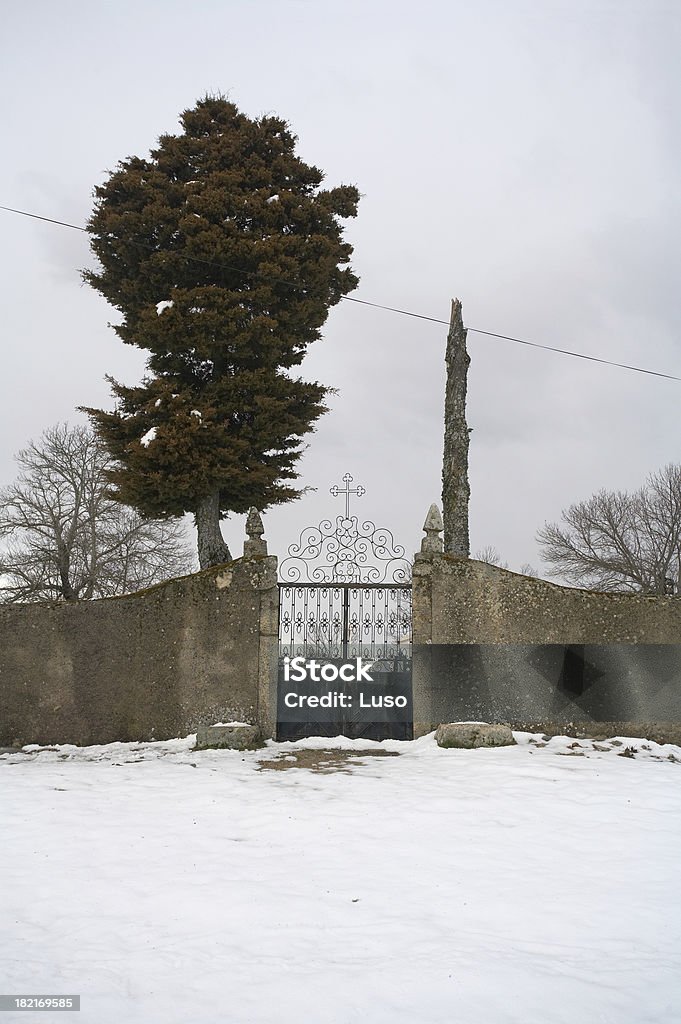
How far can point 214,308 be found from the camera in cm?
1579

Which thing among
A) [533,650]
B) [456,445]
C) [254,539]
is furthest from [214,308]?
[533,650]

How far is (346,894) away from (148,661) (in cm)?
612

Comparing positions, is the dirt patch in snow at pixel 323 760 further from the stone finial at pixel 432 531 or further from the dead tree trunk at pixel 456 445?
the dead tree trunk at pixel 456 445

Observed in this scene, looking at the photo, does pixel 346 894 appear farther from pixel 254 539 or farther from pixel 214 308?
pixel 214 308

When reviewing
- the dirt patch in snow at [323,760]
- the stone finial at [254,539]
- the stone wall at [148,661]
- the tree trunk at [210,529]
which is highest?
the tree trunk at [210,529]

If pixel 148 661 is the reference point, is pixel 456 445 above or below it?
above

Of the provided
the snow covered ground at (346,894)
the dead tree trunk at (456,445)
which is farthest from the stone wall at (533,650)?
the dead tree trunk at (456,445)

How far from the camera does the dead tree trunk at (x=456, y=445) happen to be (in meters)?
15.3

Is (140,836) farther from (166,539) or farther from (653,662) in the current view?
(166,539)

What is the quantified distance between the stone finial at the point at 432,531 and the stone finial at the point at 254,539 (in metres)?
2.22

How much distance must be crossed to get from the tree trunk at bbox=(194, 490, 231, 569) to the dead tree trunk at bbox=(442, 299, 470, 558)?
14.9ft

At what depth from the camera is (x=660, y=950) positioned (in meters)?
4.24

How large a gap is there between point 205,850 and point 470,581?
19.3 ft

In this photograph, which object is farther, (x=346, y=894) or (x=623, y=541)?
(x=623, y=541)
